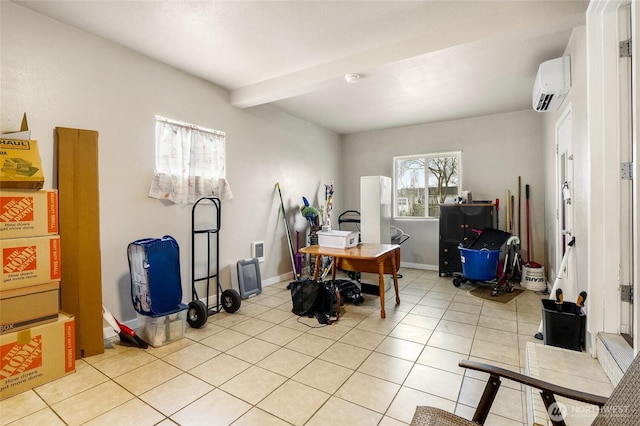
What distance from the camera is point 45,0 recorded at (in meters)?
2.30

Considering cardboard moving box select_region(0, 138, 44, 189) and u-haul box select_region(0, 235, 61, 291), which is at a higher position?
cardboard moving box select_region(0, 138, 44, 189)

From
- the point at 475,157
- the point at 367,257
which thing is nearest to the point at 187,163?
the point at 367,257

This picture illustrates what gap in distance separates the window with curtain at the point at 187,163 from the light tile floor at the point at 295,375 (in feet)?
5.05

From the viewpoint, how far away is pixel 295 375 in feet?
7.39

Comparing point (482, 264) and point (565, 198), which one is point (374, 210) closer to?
point (482, 264)

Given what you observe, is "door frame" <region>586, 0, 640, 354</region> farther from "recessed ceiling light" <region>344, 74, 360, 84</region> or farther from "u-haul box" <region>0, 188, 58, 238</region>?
"u-haul box" <region>0, 188, 58, 238</region>

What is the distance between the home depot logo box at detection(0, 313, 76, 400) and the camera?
1.99 metres

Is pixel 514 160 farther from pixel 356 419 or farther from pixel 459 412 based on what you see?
pixel 356 419

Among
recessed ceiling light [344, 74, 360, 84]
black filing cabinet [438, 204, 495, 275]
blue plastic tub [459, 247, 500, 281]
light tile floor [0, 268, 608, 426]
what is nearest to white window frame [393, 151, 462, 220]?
black filing cabinet [438, 204, 495, 275]

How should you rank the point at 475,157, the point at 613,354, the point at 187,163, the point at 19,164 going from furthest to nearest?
the point at 475,157 → the point at 187,163 → the point at 19,164 → the point at 613,354

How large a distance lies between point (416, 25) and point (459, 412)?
2.99 metres

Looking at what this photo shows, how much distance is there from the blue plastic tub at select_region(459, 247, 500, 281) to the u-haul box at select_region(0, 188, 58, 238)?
4694 millimetres

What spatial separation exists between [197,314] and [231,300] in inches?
19.5

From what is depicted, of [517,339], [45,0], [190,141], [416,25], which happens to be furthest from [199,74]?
[517,339]
